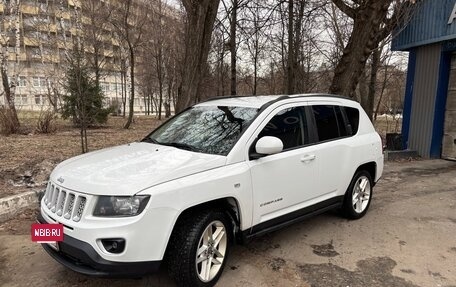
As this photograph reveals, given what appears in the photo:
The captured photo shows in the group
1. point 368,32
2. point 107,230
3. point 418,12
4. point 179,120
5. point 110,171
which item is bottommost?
point 107,230

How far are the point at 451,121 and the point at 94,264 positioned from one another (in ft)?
35.1

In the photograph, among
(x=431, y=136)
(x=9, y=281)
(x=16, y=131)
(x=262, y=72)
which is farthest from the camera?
(x=262, y=72)

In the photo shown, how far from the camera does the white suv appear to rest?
293cm

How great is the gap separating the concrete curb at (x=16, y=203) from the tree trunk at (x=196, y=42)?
389 cm

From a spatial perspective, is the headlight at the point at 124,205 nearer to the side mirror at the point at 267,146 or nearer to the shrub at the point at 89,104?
the side mirror at the point at 267,146

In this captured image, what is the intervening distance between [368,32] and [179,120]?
7.36 metres

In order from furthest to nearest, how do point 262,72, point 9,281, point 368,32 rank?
point 262,72 → point 368,32 → point 9,281

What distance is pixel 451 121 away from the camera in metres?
10.5

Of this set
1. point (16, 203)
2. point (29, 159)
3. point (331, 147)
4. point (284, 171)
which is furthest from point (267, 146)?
point (29, 159)

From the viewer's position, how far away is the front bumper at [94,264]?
9.41ft

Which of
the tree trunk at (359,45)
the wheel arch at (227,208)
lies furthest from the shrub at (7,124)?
the wheel arch at (227,208)

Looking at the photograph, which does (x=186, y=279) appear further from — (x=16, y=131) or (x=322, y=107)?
(x=16, y=131)

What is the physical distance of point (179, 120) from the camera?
15.5 ft

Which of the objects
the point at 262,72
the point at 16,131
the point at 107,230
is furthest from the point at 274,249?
the point at 262,72
